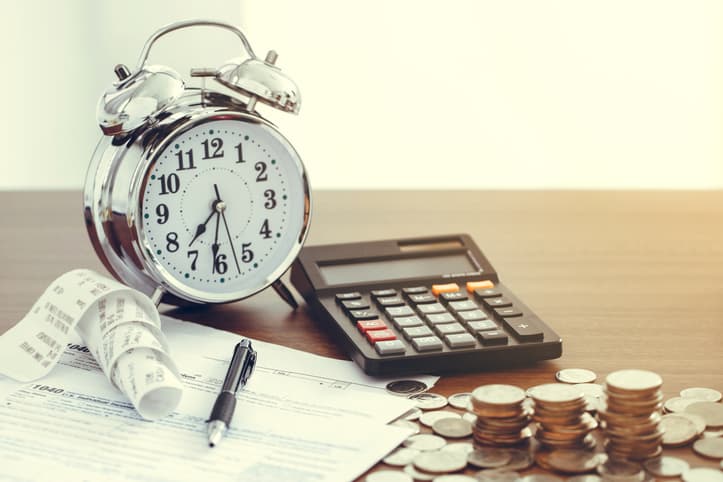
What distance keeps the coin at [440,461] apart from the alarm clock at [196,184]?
1.25 ft

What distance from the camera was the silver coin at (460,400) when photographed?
0.86 meters

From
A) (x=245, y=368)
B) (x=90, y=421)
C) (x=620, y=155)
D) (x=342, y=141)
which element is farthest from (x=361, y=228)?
(x=620, y=155)

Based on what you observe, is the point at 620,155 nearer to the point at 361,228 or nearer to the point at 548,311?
the point at 361,228

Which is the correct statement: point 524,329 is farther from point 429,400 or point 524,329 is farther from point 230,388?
point 230,388

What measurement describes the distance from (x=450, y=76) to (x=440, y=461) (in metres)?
2.29

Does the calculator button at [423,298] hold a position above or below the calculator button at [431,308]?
above

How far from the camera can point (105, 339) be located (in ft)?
3.06

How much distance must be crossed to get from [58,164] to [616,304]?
2.26 m

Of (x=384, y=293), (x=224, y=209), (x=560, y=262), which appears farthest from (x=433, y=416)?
(x=560, y=262)

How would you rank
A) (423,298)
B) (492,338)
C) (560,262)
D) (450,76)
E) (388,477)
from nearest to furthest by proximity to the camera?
(388,477)
(492,338)
(423,298)
(560,262)
(450,76)

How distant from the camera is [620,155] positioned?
3.04 m

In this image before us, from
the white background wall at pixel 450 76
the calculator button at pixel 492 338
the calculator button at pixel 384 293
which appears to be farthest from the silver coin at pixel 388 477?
the white background wall at pixel 450 76

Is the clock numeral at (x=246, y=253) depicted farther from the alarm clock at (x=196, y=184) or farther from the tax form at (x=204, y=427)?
the tax form at (x=204, y=427)

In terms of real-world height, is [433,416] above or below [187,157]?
below
